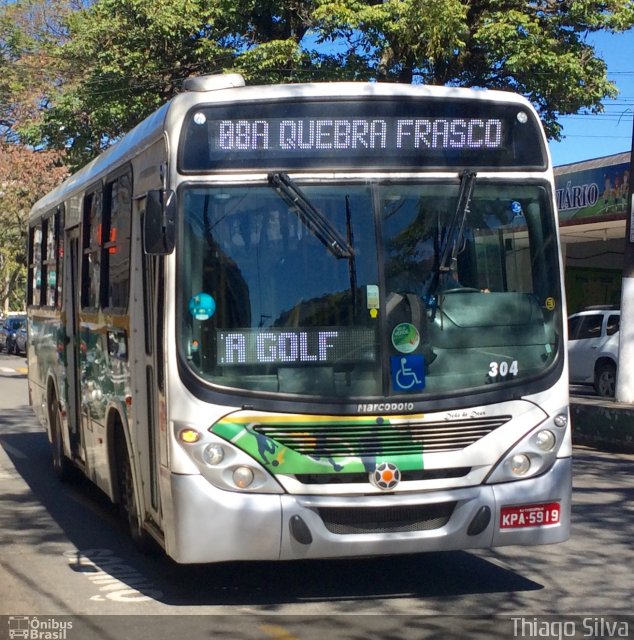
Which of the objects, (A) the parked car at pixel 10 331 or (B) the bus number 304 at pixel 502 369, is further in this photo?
(A) the parked car at pixel 10 331

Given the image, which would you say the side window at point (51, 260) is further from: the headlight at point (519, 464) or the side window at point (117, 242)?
the headlight at point (519, 464)

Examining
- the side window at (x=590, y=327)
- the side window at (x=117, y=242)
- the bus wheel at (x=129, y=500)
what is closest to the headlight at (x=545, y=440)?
the bus wheel at (x=129, y=500)

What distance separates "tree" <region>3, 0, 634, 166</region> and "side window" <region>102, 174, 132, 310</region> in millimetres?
10465

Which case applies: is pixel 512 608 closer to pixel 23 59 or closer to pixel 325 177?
pixel 325 177

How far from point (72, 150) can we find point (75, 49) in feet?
8.92

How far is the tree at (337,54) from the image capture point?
62.2ft

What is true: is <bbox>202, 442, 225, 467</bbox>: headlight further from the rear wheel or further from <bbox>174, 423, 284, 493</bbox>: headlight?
the rear wheel

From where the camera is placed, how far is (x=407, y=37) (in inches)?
720

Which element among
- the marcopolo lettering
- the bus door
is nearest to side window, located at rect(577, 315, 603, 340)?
the bus door

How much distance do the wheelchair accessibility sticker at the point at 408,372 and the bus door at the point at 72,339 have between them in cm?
456

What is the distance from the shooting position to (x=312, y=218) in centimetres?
642

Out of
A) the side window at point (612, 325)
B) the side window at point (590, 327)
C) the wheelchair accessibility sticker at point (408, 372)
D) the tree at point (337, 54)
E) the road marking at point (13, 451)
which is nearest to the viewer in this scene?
the wheelchair accessibility sticker at point (408, 372)

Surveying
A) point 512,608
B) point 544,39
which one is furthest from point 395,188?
point 544,39

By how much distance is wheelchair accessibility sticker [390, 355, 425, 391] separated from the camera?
250 inches
